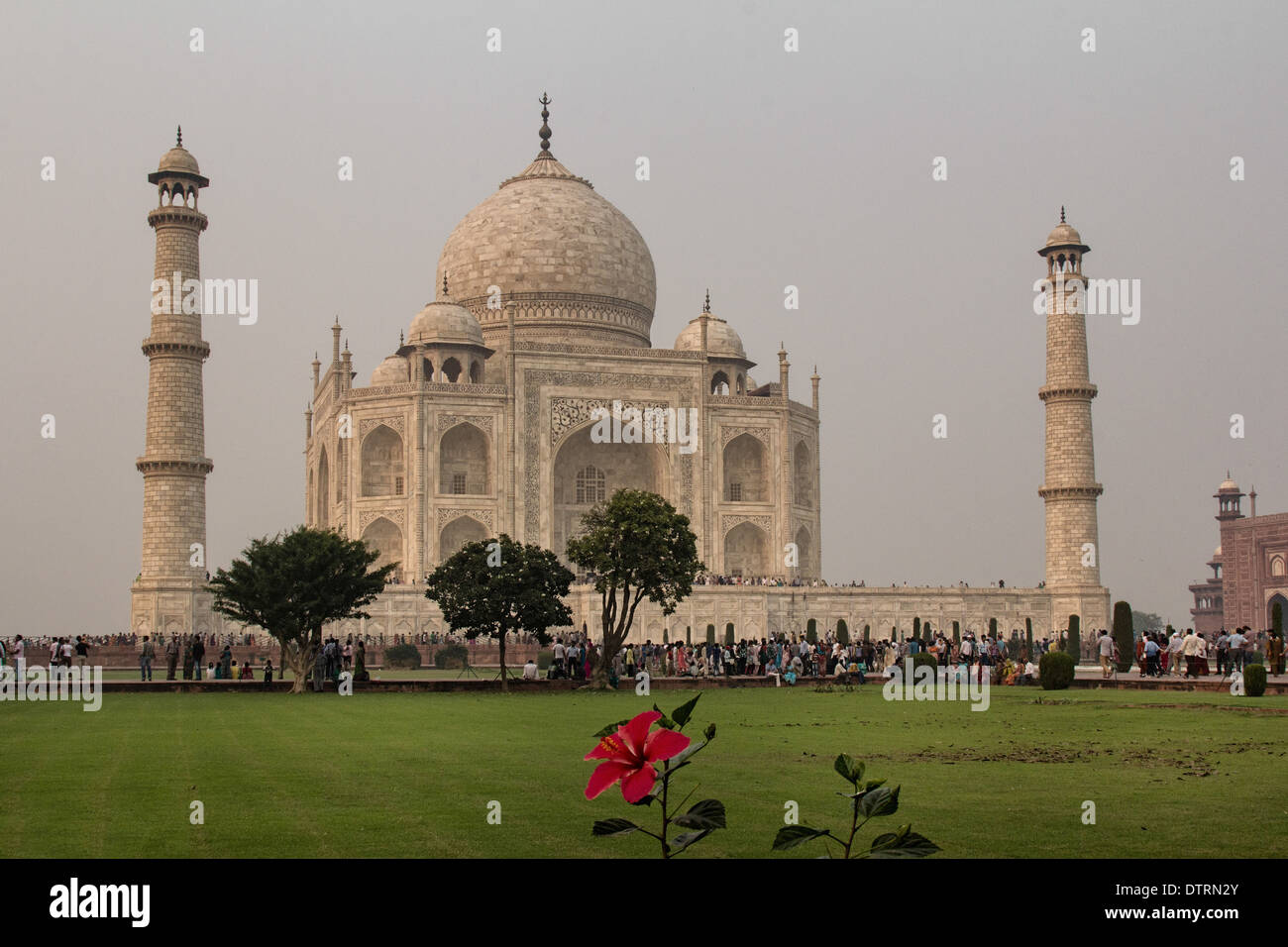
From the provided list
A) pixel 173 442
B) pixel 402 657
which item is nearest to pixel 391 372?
pixel 173 442

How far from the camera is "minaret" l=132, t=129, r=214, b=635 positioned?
128 feet

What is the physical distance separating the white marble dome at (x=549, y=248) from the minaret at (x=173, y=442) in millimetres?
12370

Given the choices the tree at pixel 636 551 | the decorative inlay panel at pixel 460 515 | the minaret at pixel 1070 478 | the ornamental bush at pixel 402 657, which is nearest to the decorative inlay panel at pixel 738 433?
the decorative inlay panel at pixel 460 515

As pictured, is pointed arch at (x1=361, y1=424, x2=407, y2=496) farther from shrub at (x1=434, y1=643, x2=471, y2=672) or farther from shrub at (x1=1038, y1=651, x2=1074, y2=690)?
shrub at (x1=1038, y1=651, x2=1074, y2=690)

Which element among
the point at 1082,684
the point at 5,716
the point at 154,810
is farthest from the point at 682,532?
the point at 154,810

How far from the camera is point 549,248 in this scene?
163ft

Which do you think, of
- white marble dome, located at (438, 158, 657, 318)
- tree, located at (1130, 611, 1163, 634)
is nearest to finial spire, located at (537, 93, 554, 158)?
white marble dome, located at (438, 158, 657, 318)

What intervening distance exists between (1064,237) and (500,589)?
1044 inches

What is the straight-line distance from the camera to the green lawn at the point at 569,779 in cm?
733

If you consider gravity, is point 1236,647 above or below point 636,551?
below

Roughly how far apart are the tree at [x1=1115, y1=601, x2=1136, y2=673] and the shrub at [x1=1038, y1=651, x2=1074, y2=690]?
6.17m

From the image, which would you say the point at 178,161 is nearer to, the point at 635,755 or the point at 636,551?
the point at 636,551

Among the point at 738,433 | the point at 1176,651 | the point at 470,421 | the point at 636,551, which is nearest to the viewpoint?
the point at 636,551

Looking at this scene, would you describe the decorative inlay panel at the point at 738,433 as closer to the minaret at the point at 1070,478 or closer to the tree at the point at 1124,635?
the minaret at the point at 1070,478
